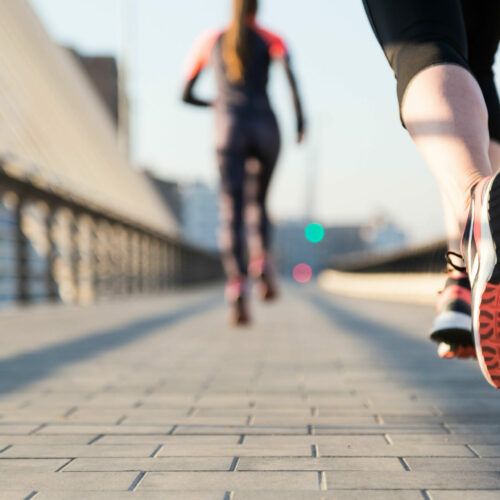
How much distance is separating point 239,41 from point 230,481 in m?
4.25

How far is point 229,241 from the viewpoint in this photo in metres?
5.60

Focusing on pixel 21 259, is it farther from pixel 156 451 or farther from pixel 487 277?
pixel 487 277

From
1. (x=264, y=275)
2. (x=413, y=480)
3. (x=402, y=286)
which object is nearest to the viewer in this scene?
(x=413, y=480)

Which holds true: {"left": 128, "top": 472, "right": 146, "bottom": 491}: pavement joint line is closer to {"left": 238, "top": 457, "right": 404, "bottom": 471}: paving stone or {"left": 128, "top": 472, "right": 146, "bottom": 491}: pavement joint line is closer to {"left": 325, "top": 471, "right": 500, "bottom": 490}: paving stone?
{"left": 238, "top": 457, "right": 404, "bottom": 471}: paving stone

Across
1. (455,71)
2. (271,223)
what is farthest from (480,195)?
A: (271,223)

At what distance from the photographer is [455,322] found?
2039mm

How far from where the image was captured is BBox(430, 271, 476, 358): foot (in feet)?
6.63

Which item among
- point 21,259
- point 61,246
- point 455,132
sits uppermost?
point 61,246

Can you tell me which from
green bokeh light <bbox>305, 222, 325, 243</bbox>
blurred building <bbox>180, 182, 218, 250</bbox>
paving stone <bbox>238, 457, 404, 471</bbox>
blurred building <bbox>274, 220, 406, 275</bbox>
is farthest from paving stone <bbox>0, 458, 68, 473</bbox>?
blurred building <bbox>180, 182, 218, 250</bbox>

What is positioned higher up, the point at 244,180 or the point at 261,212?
the point at 244,180

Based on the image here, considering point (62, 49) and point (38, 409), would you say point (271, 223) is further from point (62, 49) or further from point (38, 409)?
point (62, 49)

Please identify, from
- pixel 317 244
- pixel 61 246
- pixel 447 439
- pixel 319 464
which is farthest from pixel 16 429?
pixel 317 244

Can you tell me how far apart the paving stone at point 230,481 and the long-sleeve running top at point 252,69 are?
4.10 m

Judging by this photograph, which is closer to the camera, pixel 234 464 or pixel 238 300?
pixel 234 464
